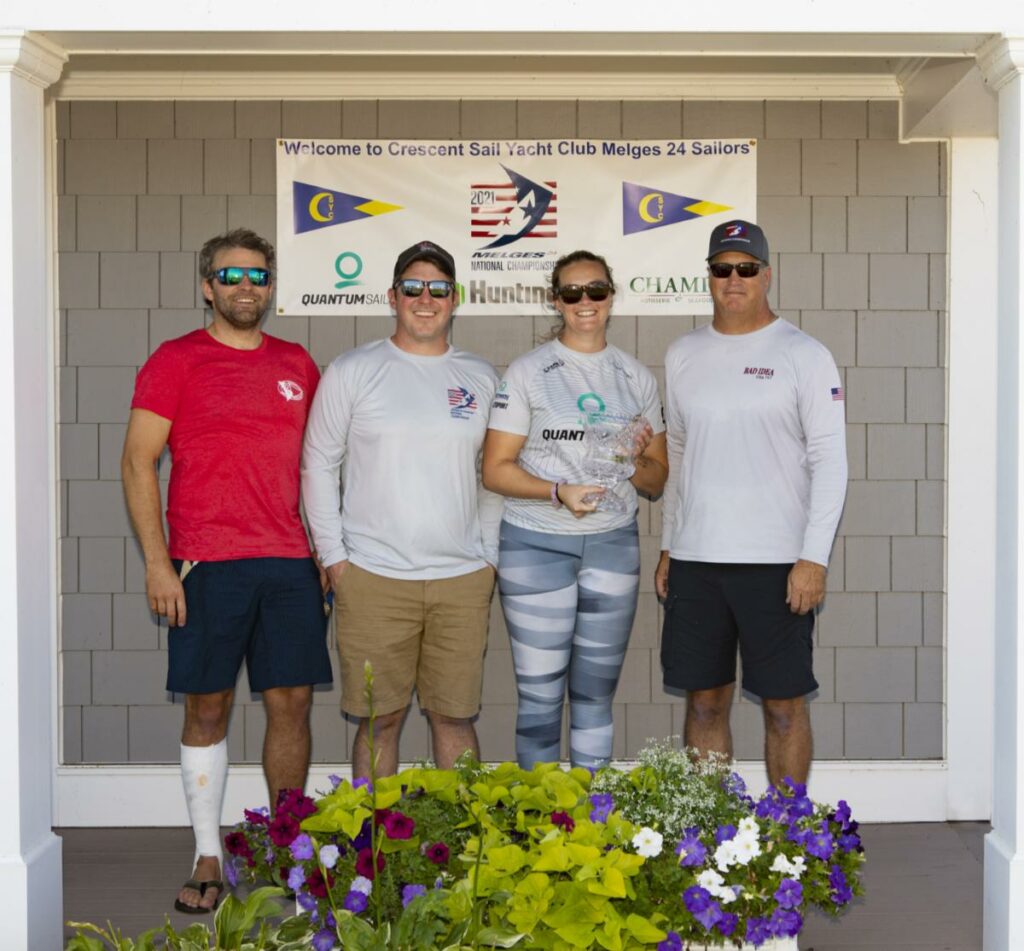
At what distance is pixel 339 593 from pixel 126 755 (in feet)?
5.61

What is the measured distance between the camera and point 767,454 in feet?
15.2

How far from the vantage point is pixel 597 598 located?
4.69 meters

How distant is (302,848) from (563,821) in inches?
25.7

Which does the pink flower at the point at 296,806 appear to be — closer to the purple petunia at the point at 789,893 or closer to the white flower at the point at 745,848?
the white flower at the point at 745,848

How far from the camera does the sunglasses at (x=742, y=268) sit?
15.2ft

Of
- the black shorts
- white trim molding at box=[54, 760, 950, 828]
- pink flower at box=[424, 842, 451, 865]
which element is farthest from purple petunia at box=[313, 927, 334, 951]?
white trim molding at box=[54, 760, 950, 828]

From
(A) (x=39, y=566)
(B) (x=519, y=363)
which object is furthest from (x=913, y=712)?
(A) (x=39, y=566)

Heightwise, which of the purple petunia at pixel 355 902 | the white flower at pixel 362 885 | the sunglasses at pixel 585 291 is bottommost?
the purple petunia at pixel 355 902

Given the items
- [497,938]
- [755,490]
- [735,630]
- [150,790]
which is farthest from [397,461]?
[150,790]

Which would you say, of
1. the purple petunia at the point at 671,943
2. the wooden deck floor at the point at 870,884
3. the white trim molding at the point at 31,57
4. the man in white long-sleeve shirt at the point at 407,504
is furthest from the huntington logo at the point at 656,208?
the purple petunia at the point at 671,943

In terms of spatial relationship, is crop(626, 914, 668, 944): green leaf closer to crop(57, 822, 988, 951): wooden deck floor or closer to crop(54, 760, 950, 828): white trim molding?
crop(57, 822, 988, 951): wooden deck floor

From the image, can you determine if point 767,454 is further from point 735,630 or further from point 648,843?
point 648,843

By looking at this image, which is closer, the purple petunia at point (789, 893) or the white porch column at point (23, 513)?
the purple petunia at point (789, 893)

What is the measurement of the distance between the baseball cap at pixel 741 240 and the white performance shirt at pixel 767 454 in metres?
0.28
